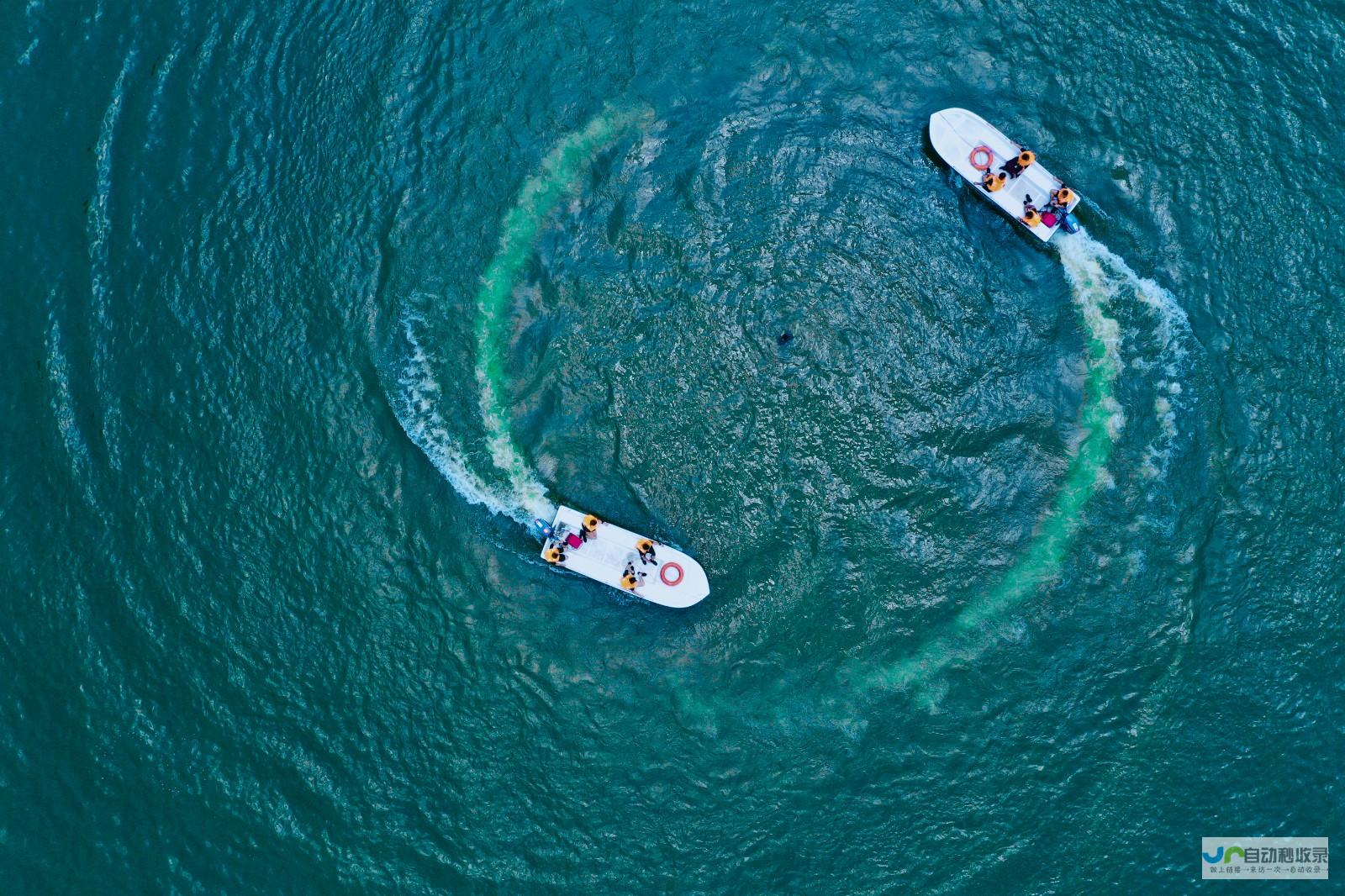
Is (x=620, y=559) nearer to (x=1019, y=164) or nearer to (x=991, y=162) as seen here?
(x=991, y=162)

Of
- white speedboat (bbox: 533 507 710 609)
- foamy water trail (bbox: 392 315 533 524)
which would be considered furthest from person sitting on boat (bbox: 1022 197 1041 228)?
foamy water trail (bbox: 392 315 533 524)

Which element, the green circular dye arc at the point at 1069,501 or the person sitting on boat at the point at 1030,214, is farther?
the person sitting on boat at the point at 1030,214

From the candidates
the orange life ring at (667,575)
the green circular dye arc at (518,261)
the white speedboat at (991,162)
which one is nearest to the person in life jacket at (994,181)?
the white speedboat at (991,162)

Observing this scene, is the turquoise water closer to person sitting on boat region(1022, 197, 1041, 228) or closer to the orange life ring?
person sitting on boat region(1022, 197, 1041, 228)

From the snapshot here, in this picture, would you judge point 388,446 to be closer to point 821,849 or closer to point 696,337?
point 696,337

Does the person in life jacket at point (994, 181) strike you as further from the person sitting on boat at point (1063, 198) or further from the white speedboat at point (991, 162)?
the person sitting on boat at point (1063, 198)

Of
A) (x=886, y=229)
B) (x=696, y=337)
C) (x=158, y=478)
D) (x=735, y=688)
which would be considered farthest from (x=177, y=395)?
(x=886, y=229)
